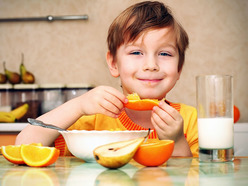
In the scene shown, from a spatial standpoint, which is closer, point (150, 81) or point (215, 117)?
point (215, 117)

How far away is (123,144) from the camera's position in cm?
73

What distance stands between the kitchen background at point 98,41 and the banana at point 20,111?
15.6 inches

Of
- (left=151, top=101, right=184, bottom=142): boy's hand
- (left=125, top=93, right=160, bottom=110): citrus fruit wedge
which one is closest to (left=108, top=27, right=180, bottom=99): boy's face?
(left=125, top=93, right=160, bottom=110): citrus fruit wedge

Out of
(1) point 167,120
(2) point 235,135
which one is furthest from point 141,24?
(2) point 235,135

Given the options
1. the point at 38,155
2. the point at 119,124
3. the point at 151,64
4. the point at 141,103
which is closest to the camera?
the point at 38,155

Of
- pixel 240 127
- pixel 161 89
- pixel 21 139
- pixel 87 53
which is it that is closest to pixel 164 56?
pixel 161 89

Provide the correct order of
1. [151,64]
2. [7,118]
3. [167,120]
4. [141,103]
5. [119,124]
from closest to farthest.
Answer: [167,120]
[141,103]
[151,64]
[119,124]
[7,118]

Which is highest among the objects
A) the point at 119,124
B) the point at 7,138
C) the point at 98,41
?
the point at 98,41

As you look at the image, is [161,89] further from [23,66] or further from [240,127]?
[23,66]

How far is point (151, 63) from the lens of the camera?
1319 millimetres

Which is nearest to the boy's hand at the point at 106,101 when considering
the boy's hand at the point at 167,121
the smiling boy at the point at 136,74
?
the smiling boy at the point at 136,74

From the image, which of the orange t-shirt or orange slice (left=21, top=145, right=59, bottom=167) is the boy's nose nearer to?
the orange t-shirt

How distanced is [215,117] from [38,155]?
0.39 meters

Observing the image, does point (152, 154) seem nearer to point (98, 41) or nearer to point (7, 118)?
point (7, 118)
